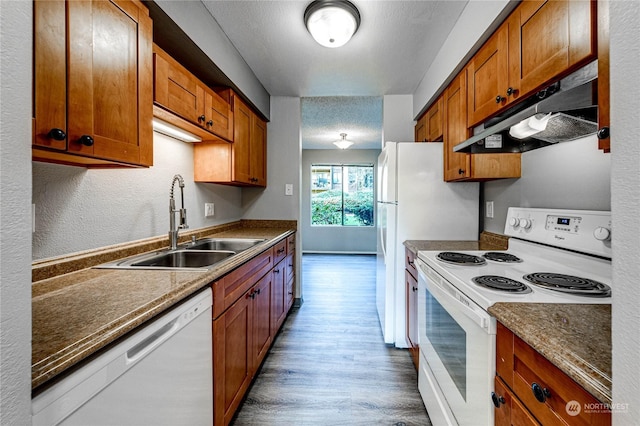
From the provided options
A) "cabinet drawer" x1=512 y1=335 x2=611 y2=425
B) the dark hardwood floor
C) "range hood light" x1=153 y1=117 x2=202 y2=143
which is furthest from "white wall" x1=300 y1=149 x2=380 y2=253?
"cabinet drawer" x1=512 y1=335 x2=611 y2=425

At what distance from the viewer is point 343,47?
2191 millimetres

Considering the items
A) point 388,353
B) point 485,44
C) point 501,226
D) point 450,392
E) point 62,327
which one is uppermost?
point 485,44

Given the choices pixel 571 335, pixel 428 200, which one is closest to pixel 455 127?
pixel 428 200

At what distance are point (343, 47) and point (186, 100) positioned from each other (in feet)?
4.16

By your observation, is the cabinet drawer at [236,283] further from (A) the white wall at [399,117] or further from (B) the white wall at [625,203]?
(A) the white wall at [399,117]

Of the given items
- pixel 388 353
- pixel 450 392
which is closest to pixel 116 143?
pixel 450 392

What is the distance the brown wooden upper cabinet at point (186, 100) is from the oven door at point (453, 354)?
161cm

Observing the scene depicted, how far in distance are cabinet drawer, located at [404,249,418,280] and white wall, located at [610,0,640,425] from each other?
148 cm

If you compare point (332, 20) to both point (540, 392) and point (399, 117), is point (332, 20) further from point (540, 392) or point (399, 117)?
point (540, 392)

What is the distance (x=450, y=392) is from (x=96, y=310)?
1358 mm

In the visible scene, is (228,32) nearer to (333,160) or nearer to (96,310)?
(96,310)

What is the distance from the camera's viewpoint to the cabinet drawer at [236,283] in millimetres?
1267

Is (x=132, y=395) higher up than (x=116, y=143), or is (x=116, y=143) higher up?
(x=116, y=143)

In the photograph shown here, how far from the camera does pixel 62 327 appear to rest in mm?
715
